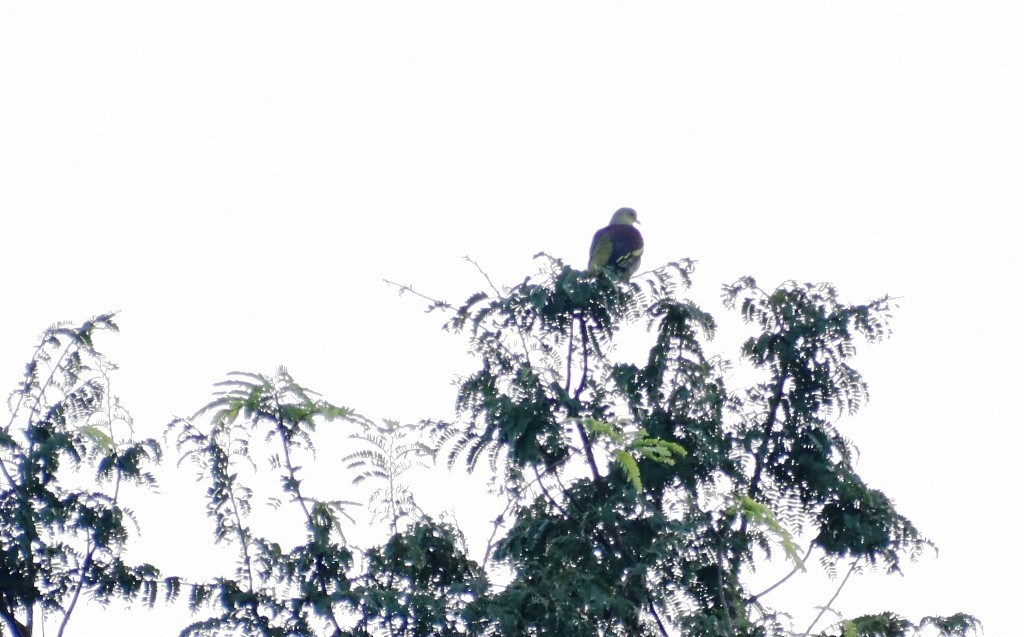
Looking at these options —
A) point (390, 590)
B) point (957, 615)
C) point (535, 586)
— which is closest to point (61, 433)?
point (390, 590)

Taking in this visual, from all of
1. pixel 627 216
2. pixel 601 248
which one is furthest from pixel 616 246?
pixel 627 216

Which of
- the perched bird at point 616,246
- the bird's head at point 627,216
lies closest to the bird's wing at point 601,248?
the perched bird at point 616,246

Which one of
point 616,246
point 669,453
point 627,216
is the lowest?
point 669,453

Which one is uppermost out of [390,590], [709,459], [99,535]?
[709,459]

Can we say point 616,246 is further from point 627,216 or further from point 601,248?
point 627,216

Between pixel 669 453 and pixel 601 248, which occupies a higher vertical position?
pixel 601 248

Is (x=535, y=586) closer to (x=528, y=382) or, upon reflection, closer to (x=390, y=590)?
(x=390, y=590)

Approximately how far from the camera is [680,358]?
19.8 ft

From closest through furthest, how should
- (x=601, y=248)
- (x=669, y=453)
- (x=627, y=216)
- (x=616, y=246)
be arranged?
(x=669, y=453), (x=616, y=246), (x=601, y=248), (x=627, y=216)

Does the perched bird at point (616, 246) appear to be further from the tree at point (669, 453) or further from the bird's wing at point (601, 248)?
the tree at point (669, 453)

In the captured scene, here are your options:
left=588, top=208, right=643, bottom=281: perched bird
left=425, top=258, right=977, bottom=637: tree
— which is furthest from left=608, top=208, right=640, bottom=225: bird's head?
left=425, top=258, right=977, bottom=637: tree

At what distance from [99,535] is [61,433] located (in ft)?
1.65

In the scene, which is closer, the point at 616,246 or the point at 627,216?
the point at 616,246

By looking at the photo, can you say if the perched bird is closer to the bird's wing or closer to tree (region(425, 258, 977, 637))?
the bird's wing
